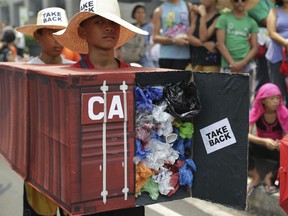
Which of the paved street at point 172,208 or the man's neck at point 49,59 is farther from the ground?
the man's neck at point 49,59

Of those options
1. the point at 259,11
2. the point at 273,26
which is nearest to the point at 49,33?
the point at 273,26

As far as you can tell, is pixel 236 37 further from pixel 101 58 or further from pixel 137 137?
pixel 137 137

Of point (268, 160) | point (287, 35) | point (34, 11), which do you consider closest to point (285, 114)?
point (268, 160)

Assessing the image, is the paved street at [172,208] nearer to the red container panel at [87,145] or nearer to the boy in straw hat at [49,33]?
the boy in straw hat at [49,33]

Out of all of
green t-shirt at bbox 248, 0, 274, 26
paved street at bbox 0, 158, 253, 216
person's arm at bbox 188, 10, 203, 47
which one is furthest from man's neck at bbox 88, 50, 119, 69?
green t-shirt at bbox 248, 0, 274, 26

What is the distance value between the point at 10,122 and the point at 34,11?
4277 centimetres

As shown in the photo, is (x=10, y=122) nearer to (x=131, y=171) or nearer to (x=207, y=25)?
(x=131, y=171)

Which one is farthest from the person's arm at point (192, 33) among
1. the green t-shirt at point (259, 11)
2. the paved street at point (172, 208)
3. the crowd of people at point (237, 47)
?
the paved street at point (172, 208)

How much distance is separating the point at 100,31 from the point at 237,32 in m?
3.38

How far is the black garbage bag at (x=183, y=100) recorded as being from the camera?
2604mm

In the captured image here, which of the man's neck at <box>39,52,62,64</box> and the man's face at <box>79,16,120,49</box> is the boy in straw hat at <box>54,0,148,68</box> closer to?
the man's face at <box>79,16,120,49</box>

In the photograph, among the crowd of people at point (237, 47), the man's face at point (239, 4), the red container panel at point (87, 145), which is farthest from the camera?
the man's face at point (239, 4)

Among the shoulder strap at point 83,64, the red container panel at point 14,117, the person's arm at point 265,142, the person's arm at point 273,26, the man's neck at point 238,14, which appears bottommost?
the person's arm at point 265,142

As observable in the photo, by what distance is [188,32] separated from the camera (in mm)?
6172
